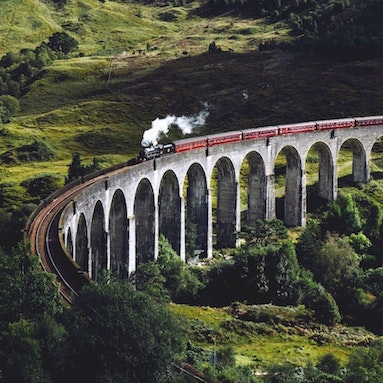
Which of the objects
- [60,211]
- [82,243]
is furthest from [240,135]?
[60,211]

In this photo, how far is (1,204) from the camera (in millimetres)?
94875

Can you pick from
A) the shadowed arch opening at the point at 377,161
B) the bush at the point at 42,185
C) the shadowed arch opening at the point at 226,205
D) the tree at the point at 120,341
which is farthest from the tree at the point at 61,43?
the tree at the point at 120,341

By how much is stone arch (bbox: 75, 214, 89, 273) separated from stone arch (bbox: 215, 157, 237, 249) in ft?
79.3

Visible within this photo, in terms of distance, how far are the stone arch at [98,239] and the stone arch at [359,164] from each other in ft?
139

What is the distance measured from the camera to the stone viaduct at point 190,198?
6631 centimetres

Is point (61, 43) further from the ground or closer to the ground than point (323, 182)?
further from the ground

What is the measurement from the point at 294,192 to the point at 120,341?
52.5 m

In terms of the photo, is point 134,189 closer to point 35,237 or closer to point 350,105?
point 35,237

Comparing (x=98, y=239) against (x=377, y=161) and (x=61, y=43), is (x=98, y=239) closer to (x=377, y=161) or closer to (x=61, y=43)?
(x=377, y=161)

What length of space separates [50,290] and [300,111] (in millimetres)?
87924

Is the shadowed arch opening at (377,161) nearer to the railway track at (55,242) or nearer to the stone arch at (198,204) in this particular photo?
the stone arch at (198,204)

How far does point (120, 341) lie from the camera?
41.7m

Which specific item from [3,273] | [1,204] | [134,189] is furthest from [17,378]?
[1,204]

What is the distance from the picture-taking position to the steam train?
251ft
